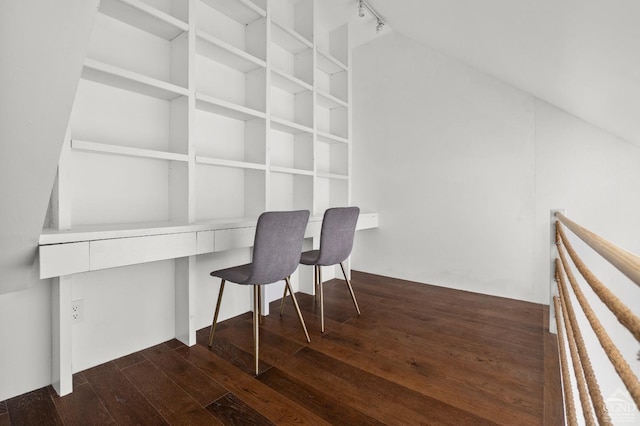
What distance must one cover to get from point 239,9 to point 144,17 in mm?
829

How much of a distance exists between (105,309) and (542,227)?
336cm

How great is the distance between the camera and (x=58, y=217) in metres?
1.51

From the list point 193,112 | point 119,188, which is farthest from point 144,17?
point 119,188

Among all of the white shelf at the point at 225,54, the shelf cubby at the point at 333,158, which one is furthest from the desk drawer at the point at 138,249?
the shelf cubby at the point at 333,158

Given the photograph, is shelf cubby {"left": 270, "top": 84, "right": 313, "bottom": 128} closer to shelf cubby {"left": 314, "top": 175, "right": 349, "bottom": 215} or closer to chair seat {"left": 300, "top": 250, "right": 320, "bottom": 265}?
shelf cubby {"left": 314, "top": 175, "right": 349, "bottom": 215}

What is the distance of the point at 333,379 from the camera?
1.60m

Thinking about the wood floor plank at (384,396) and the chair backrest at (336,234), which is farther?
the chair backrest at (336,234)

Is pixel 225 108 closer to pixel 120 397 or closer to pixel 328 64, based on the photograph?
pixel 328 64

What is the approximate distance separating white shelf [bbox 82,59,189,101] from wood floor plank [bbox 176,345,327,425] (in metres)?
1.64

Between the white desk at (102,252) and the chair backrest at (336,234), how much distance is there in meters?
0.64

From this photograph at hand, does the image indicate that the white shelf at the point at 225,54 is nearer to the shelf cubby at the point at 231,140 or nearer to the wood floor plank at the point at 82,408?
the shelf cubby at the point at 231,140

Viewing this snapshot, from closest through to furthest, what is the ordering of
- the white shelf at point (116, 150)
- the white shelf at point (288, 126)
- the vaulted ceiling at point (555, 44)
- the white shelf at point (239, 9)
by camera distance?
the vaulted ceiling at point (555, 44), the white shelf at point (116, 150), the white shelf at point (239, 9), the white shelf at point (288, 126)

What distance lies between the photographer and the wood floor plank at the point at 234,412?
130cm

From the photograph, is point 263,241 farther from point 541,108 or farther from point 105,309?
point 541,108
